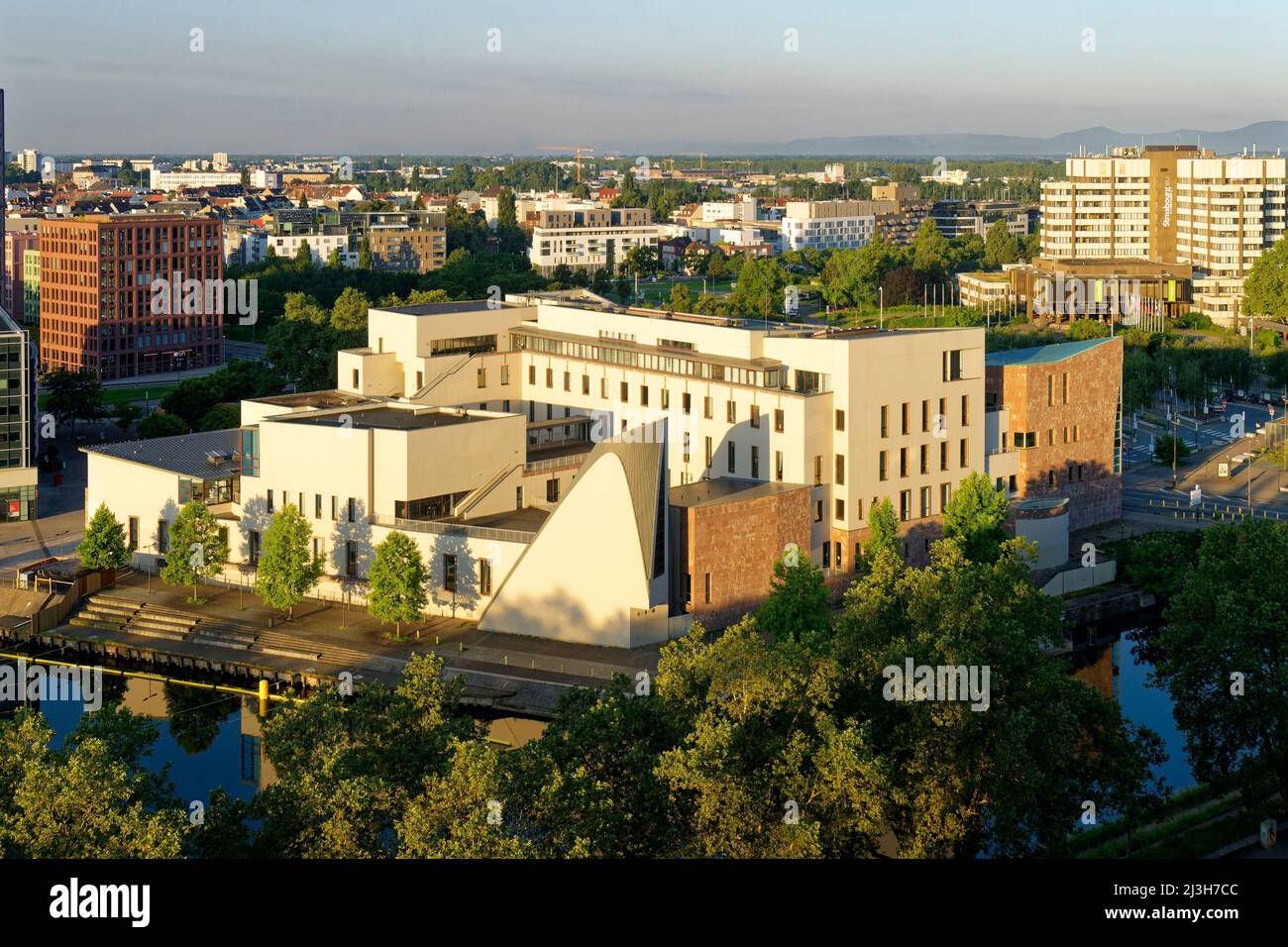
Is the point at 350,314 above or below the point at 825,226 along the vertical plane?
below

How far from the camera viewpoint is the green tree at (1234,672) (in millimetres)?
24938

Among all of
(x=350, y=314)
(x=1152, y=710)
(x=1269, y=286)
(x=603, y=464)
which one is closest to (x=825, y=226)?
(x=1269, y=286)

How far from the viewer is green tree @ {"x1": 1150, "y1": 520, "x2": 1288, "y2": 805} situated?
81.8 feet

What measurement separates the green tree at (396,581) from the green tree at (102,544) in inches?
289

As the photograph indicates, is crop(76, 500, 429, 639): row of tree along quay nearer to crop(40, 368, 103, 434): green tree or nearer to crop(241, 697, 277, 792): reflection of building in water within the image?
crop(241, 697, 277, 792): reflection of building in water

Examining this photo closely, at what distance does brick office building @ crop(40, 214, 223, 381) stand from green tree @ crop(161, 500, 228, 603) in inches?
1621

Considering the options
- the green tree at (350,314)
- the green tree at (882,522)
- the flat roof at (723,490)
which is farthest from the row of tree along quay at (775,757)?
the green tree at (350,314)

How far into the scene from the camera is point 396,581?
35656mm

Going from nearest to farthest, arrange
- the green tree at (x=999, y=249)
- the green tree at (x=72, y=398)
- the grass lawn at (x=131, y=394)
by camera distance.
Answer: the green tree at (x=72, y=398)
the grass lawn at (x=131, y=394)
the green tree at (x=999, y=249)

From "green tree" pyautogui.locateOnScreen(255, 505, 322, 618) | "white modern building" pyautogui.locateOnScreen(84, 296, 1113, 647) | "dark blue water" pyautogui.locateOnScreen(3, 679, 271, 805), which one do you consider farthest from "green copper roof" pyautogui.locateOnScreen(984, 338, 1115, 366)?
"dark blue water" pyautogui.locateOnScreen(3, 679, 271, 805)

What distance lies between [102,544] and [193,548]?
2749 millimetres

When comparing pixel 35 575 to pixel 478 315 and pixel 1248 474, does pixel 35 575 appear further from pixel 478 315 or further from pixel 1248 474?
pixel 1248 474

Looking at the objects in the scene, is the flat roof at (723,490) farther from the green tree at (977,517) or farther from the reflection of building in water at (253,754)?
the reflection of building in water at (253,754)

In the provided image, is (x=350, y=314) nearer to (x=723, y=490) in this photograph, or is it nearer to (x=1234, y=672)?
(x=723, y=490)
